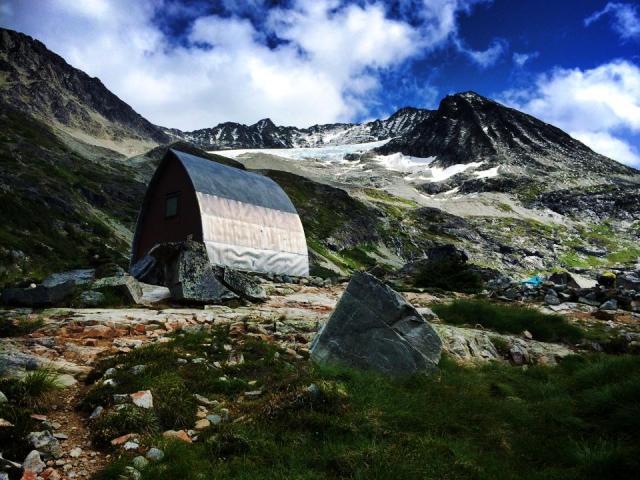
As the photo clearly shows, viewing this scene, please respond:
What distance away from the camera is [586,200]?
198 m

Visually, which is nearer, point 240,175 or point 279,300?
point 279,300

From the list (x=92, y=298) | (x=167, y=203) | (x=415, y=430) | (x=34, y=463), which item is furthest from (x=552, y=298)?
(x=167, y=203)

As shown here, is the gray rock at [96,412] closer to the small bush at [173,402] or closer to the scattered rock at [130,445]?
the small bush at [173,402]

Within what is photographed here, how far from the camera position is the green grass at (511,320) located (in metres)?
13.8

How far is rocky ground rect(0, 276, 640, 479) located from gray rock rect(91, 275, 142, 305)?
1.54 ft

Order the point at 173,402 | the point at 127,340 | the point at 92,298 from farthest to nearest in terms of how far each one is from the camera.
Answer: the point at 92,298 < the point at 127,340 < the point at 173,402

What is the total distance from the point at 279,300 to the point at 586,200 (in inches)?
8445

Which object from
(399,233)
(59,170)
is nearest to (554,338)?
(59,170)

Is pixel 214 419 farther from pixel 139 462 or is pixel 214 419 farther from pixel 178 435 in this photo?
pixel 139 462

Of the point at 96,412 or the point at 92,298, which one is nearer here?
the point at 96,412

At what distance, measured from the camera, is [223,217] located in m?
27.5

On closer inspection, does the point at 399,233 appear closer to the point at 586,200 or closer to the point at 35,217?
the point at 35,217

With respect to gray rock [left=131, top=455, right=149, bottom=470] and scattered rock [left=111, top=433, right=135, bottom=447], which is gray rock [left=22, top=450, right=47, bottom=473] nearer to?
scattered rock [left=111, top=433, right=135, bottom=447]

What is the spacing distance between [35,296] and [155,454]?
34.5 feet
